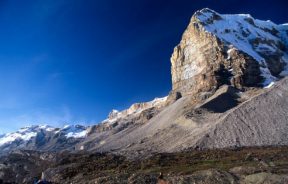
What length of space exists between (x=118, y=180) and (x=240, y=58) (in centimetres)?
14261

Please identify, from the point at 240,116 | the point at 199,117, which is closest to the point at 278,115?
the point at 240,116

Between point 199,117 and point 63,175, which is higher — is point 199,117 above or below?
above

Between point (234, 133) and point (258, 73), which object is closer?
point (234, 133)

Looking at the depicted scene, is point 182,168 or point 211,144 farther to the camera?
point 211,144

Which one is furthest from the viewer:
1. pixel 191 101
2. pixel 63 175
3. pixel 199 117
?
pixel 191 101

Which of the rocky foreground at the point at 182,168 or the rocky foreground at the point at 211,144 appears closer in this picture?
the rocky foreground at the point at 182,168

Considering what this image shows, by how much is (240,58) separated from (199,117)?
57.3 metres

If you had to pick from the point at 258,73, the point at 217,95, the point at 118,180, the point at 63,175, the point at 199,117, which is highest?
the point at 258,73

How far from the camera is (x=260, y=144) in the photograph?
105812 mm

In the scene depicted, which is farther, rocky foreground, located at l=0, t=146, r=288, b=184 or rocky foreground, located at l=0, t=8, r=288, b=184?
rocky foreground, located at l=0, t=8, r=288, b=184

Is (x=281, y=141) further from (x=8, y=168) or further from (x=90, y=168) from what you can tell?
(x=8, y=168)

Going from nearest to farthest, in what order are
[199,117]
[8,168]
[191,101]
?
1. [199,117]
2. [8,168]
3. [191,101]

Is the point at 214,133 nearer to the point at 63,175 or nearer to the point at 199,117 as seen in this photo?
the point at 199,117

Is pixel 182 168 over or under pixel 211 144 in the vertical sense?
under
